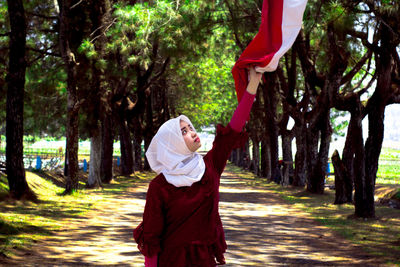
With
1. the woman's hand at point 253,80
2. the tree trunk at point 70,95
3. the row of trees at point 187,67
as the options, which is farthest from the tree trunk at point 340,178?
the woman's hand at point 253,80

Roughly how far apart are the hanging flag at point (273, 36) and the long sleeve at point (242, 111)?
0.10m

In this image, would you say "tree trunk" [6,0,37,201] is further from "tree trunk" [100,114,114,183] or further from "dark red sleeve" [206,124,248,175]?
"dark red sleeve" [206,124,248,175]

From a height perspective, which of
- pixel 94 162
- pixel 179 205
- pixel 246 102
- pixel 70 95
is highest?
pixel 70 95

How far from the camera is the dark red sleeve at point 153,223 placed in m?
3.61

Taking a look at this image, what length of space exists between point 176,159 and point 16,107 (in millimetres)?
12470

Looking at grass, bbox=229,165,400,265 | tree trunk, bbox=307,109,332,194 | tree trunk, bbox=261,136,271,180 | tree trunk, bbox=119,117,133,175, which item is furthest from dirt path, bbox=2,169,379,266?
tree trunk, bbox=261,136,271,180

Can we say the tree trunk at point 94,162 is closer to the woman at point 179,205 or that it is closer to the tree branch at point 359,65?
the tree branch at point 359,65

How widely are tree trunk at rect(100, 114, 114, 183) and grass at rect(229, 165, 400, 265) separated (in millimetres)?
9782

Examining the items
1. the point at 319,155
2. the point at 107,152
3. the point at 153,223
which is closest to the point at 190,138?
the point at 153,223

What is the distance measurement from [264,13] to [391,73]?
37.3 ft

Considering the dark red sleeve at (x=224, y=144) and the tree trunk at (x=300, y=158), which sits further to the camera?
the tree trunk at (x=300, y=158)

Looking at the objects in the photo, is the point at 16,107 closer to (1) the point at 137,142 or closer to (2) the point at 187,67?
(2) the point at 187,67

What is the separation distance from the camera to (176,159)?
11.8 ft

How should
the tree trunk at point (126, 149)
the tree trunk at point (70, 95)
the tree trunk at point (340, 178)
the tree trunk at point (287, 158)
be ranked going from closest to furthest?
the tree trunk at point (340, 178), the tree trunk at point (70, 95), the tree trunk at point (287, 158), the tree trunk at point (126, 149)
